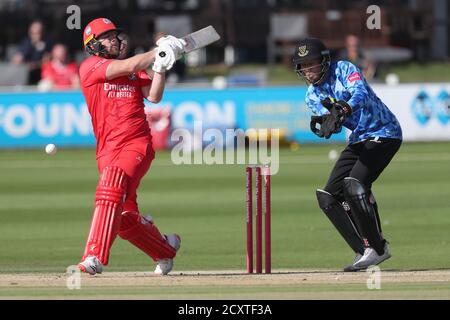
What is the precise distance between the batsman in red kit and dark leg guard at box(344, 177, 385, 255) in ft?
5.11

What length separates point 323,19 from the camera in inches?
1273

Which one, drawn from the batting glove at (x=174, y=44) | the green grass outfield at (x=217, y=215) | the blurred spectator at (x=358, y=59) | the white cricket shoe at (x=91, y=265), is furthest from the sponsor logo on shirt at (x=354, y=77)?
the blurred spectator at (x=358, y=59)

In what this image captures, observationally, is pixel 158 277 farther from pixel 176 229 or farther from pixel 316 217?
pixel 316 217

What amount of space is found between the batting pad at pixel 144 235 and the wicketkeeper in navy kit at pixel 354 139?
136 centimetres

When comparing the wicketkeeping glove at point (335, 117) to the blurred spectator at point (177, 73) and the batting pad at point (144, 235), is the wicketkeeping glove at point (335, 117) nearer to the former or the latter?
the batting pad at point (144, 235)

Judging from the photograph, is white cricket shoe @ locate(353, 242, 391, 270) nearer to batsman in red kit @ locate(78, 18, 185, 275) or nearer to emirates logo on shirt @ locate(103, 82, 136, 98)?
batsman in red kit @ locate(78, 18, 185, 275)

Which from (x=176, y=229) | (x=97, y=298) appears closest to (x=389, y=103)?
(x=176, y=229)

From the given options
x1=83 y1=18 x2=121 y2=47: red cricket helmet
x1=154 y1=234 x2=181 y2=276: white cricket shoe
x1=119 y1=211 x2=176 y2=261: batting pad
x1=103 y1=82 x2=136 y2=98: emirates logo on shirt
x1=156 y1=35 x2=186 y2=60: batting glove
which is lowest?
x1=154 y1=234 x2=181 y2=276: white cricket shoe

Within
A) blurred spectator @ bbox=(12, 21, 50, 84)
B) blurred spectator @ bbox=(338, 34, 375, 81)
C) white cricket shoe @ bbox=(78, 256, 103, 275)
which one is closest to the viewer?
white cricket shoe @ bbox=(78, 256, 103, 275)

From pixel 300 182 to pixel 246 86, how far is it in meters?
6.46

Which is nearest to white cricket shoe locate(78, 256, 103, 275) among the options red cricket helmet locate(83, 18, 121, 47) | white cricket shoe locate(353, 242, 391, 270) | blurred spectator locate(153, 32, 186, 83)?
red cricket helmet locate(83, 18, 121, 47)

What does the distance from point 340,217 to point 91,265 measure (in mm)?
A: 2206

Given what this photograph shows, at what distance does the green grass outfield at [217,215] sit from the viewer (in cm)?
1206

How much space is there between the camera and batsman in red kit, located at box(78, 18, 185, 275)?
32.9 feet
